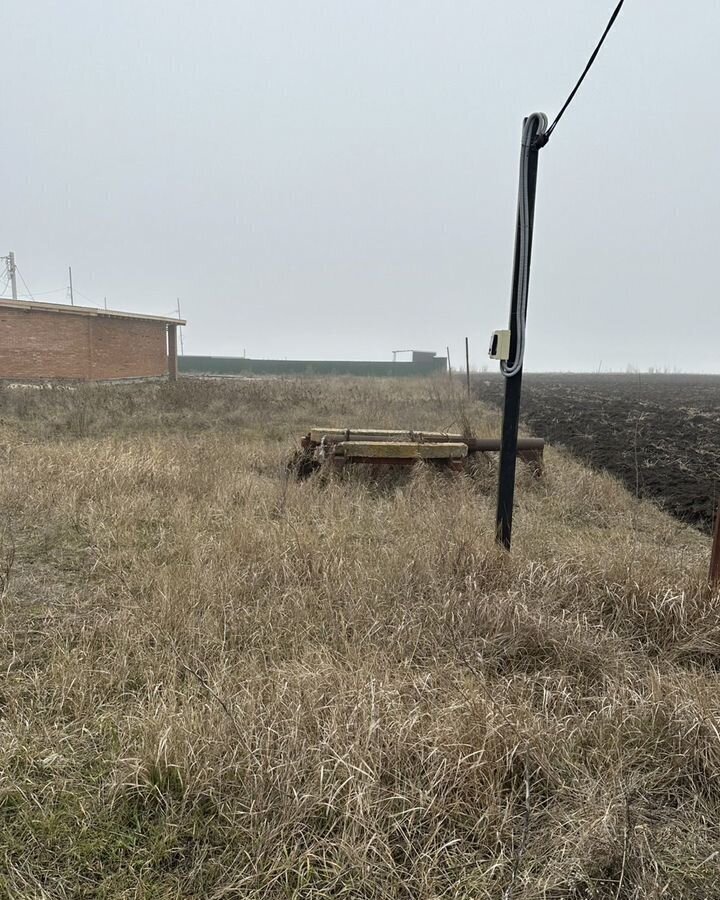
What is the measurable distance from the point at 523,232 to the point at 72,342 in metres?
25.1

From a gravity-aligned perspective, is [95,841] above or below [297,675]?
below

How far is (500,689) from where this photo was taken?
7.66 ft

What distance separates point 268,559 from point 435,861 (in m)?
2.32

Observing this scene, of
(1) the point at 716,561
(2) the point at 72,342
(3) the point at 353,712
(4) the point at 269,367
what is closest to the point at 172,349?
(2) the point at 72,342

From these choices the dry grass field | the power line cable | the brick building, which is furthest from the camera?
the brick building

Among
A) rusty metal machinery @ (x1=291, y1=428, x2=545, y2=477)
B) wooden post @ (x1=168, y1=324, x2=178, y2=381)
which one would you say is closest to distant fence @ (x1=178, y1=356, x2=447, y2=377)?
wooden post @ (x1=168, y1=324, x2=178, y2=381)

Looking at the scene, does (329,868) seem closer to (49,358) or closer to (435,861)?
(435,861)

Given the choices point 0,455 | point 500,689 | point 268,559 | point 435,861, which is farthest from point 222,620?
point 0,455

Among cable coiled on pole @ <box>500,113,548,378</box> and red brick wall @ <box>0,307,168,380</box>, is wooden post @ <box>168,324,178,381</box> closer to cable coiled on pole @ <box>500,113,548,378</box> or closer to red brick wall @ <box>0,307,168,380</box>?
red brick wall @ <box>0,307,168,380</box>

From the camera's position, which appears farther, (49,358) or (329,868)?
(49,358)

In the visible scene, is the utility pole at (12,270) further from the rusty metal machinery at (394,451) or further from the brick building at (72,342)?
the rusty metal machinery at (394,451)

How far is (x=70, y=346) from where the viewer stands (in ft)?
78.0

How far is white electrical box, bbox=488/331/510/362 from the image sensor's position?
363 cm

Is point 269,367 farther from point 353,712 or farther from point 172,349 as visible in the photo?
point 353,712
